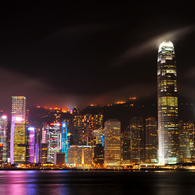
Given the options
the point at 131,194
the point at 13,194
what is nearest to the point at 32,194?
the point at 13,194

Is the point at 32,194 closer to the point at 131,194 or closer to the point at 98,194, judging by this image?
the point at 98,194

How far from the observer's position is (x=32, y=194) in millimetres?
69188

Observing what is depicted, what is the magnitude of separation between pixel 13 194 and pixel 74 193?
11651 millimetres

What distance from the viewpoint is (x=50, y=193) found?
7238 centimetres

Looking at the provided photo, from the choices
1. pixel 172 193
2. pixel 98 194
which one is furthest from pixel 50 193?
pixel 172 193

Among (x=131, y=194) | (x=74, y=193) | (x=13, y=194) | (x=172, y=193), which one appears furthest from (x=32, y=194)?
(x=172, y=193)

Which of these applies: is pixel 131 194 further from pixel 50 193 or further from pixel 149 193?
pixel 50 193

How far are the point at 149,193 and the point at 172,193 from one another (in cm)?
488

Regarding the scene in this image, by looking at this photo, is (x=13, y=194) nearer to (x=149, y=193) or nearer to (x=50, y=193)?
(x=50, y=193)

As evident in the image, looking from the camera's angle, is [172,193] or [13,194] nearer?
[13,194]

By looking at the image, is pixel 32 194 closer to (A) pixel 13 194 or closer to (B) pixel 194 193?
(A) pixel 13 194

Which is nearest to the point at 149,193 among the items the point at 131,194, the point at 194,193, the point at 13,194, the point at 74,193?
the point at 131,194

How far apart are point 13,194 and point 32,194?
136 inches

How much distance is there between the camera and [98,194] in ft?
230
